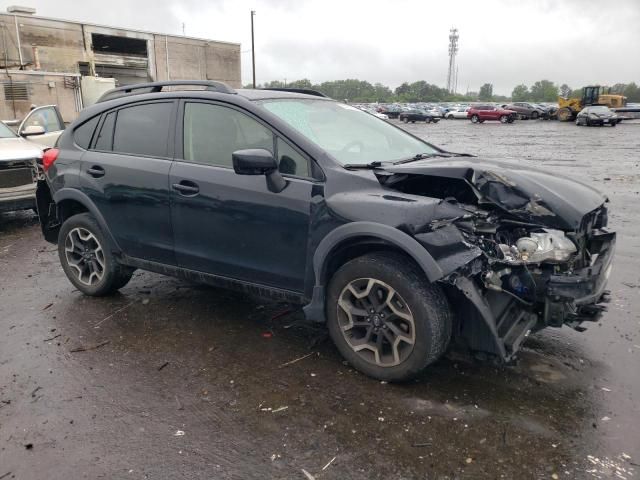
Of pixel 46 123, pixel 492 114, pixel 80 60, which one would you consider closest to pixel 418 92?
pixel 492 114

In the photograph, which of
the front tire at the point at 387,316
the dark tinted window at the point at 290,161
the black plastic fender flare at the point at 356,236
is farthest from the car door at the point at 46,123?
the front tire at the point at 387,316

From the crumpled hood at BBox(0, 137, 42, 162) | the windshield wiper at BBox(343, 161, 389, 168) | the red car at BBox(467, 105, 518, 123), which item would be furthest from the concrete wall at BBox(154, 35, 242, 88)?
the windshield wiper at BBox(343, 161, 389, 168)

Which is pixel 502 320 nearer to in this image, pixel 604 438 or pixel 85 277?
pixel 604 438

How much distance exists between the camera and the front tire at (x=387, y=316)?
3.11 meters

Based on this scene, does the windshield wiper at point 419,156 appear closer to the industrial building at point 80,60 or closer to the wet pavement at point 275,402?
the wet pavement at point 275,402

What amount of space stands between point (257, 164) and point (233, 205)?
0.49 metres

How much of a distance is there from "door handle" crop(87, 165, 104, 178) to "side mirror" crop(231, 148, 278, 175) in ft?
5.71

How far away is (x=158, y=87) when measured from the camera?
15.1 feet

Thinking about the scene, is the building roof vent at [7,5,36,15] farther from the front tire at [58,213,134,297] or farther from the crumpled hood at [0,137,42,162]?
the front tire at [58,213,134,297]

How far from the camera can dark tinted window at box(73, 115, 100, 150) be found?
480 centimetres

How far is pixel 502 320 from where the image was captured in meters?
3.09

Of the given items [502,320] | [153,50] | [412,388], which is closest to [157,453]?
[412,388]

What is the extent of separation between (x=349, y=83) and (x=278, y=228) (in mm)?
123166

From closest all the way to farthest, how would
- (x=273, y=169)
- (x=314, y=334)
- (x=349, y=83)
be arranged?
(x=273, y=169) < (x=314, y=334) < (x=349, y=83)
